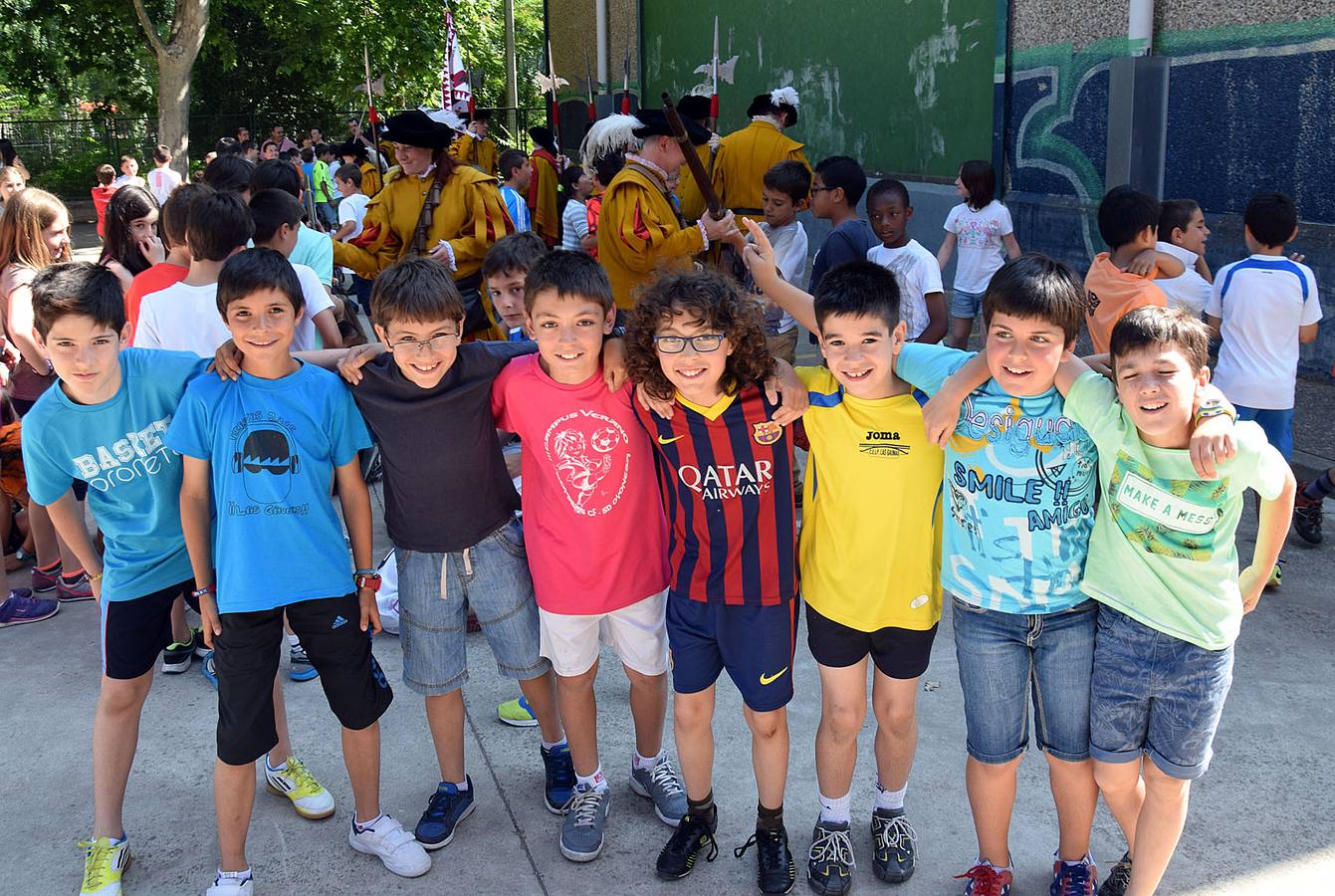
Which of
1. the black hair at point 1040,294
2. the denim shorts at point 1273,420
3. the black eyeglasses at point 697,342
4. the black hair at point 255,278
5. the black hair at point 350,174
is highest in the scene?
the black hair at point 350,174

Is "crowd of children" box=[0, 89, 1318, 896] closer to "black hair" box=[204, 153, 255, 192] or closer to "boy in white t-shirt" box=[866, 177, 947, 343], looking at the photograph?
"boy in white t-shirt" box=[866, 177, 947, 343]

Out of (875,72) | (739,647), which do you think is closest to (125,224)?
(739,647)

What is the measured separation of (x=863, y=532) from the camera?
2.67m

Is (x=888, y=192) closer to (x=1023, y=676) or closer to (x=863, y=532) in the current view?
(x=863, y=532)

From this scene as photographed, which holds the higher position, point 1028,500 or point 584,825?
point 1028,500

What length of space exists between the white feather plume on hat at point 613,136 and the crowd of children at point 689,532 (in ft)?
7.60

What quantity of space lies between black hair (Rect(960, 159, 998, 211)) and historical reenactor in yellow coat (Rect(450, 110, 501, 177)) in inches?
182

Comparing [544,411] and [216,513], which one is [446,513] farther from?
[216,513]

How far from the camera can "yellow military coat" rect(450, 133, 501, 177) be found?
10.3m

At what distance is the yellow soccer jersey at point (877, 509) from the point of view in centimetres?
265

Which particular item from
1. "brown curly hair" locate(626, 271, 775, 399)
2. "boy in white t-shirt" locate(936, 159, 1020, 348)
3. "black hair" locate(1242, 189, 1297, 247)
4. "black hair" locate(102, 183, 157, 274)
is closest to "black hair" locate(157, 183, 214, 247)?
"black hair" locate(102, 183, 157, 274)

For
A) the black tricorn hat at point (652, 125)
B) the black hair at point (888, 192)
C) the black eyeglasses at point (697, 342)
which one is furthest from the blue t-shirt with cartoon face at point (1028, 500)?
the black hair at point (888, 192)

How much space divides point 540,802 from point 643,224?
2.55 metres

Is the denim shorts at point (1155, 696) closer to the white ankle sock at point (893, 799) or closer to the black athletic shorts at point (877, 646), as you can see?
the black athletic shorts at point (877, 646)
